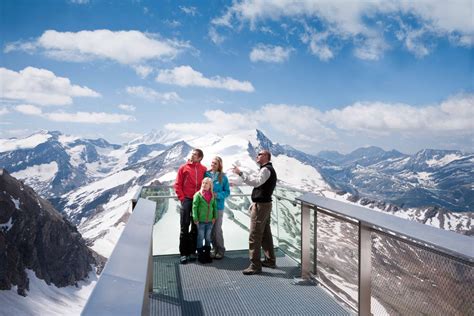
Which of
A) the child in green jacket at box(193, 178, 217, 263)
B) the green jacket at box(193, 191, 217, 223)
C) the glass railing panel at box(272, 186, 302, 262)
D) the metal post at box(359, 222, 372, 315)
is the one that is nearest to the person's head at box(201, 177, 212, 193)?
the child in green jacket at box(193, 178, 217, 263)

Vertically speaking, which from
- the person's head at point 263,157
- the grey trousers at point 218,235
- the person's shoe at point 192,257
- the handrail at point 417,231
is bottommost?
the person's shoe at point 192,257

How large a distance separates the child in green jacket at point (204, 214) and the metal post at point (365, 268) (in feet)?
9.02

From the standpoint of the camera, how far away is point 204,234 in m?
6.17

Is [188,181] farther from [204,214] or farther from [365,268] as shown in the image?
[365,268]

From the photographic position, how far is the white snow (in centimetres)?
11244

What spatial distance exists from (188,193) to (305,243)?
6.27ft

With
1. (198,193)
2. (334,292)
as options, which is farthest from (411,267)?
(198,193)

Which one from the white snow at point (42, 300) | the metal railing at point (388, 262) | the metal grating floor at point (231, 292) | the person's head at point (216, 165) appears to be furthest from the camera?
the white snow at point (42, 300)

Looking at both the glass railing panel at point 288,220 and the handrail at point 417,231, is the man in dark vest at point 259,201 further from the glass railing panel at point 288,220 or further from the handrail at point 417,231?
the handrail at point 417,231

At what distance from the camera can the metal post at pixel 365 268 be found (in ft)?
12.2

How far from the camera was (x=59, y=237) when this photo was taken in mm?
138500

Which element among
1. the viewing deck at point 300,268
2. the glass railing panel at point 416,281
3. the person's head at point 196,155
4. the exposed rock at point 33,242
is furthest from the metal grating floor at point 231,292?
the exposed rock at point 33,242

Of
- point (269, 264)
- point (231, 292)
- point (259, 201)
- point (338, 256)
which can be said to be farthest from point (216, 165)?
point (338, 256)

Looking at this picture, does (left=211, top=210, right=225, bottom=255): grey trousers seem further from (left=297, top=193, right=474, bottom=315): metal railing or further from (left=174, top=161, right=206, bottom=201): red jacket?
(left=297, top=193, right=474, bottom=315): metal railing
